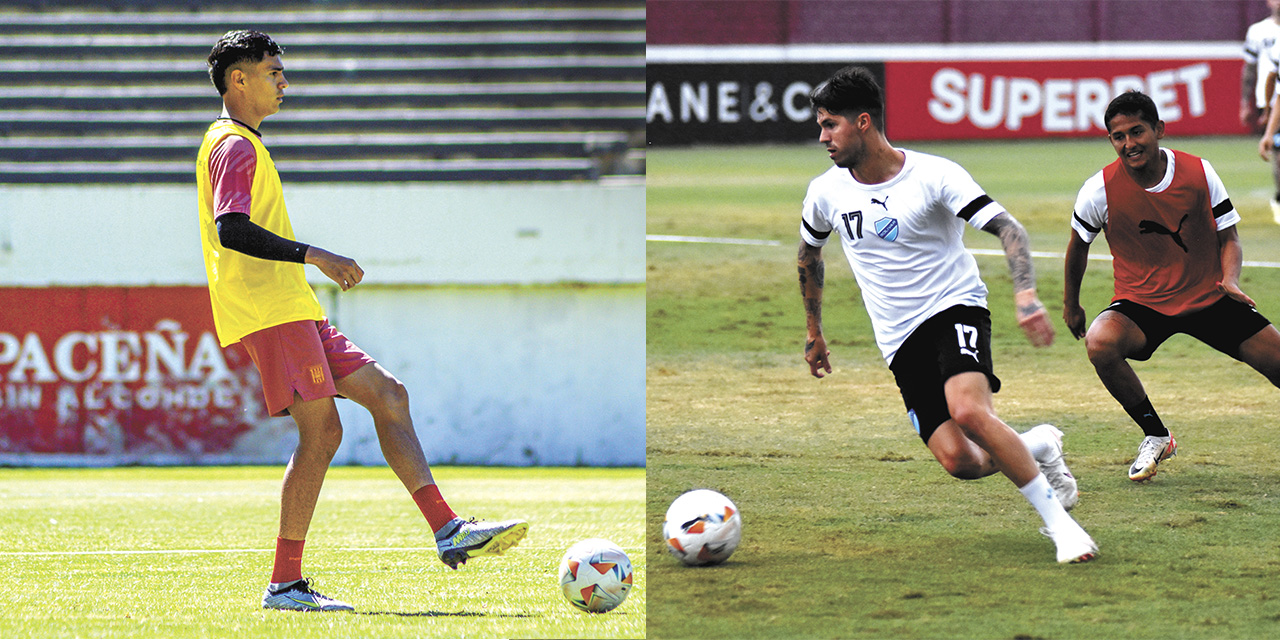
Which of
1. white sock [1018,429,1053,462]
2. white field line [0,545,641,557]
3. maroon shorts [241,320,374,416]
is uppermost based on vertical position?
maroon shorts [241,320,374,416]

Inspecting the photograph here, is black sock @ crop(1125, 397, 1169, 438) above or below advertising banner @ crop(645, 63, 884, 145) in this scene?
below

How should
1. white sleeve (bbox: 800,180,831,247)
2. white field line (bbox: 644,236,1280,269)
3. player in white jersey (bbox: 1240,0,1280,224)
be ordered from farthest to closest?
white field line (bbox: 644,236,1280,269) < player in white jersey (bbox: 1240,0,1280,224) < white sleeve (bbox: 800,180,831,247)

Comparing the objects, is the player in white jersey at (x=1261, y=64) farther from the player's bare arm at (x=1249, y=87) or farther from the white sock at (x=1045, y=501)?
the white sock at (x=1045, y=501)

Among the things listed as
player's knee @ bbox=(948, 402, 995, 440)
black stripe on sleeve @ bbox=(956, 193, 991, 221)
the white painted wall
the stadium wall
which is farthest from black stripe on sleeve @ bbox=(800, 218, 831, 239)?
the white painted wall

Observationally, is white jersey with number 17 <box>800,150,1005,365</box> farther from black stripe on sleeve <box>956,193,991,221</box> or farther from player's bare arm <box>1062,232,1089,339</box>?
player's bare arm <box>1062,232,1089,339</box>

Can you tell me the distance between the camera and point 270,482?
881cm

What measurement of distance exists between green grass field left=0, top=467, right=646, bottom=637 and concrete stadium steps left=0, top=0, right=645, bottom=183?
8.69 ft

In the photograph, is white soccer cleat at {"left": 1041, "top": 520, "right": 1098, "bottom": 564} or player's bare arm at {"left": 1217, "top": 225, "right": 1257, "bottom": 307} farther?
player's bare arm at {"left": 1217, "top": 225, "right": 1257, "bottom": 307}

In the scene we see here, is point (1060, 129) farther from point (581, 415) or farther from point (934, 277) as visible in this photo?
point (934, 277)

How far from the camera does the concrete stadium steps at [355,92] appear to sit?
10539mm

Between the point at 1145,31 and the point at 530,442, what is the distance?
63.4 ft

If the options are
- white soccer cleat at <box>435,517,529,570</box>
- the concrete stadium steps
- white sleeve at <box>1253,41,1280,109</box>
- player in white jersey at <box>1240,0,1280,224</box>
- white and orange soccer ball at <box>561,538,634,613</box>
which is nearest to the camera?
white and orange soccer ball at <box>561,538,634,613</box>

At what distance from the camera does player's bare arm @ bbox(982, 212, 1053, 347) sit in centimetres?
403

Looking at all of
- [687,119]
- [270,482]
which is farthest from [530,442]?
[687,119]
